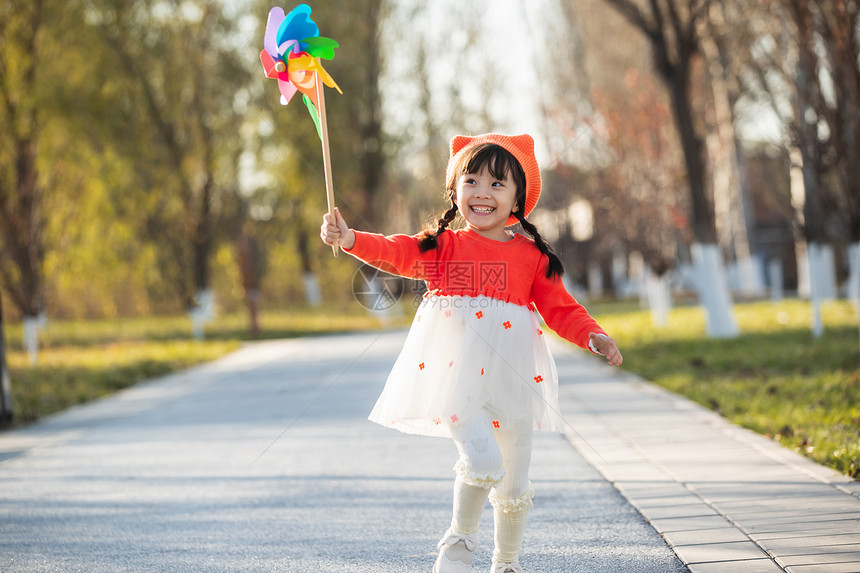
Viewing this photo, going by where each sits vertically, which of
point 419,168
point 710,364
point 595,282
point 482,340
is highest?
point 419,168

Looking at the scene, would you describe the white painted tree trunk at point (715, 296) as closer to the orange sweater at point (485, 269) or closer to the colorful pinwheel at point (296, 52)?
the orange sweater at point (485, 269)

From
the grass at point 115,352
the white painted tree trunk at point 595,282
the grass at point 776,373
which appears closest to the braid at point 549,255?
the grass at point 776,373

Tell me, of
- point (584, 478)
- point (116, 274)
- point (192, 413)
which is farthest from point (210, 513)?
point (116, 274)

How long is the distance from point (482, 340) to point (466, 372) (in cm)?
14

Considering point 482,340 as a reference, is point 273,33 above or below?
above

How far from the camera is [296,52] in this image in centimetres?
378

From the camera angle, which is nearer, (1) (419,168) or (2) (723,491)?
(2) (723,491)

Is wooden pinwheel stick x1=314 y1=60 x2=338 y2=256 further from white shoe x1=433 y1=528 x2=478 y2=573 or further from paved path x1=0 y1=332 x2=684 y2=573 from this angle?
paved path x1=0 y1=332 x2=684 y2=573

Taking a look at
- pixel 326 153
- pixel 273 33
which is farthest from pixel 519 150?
pixel 273 33

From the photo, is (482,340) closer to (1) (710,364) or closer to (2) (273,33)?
(2) (273,33)

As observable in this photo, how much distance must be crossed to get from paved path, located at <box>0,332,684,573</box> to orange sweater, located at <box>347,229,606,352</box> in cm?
103

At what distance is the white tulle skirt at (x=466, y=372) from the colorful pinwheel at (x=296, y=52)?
2.98 ft

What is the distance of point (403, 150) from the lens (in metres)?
30.6

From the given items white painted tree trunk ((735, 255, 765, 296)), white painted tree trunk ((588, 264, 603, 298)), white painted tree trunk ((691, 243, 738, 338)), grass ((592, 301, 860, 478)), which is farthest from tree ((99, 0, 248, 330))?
white painted tree trunk ((588, 264, 603, 298))
